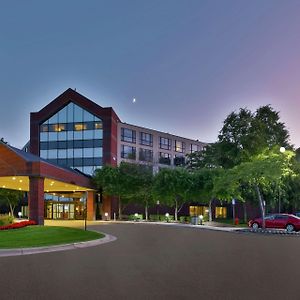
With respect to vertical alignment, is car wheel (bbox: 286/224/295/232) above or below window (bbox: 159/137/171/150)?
below

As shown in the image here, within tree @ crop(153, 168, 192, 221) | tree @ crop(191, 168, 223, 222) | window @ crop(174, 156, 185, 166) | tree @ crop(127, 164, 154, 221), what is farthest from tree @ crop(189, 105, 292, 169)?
window @ crop(174, 156, 185, 166)

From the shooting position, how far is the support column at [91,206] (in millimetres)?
65438

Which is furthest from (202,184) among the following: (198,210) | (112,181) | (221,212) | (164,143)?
(164,143)

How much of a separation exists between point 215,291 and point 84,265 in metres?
5.24

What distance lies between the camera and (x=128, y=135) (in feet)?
257

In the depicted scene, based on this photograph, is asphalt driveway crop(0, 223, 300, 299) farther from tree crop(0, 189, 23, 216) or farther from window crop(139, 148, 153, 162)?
window crop(139, 148, 153, 162)

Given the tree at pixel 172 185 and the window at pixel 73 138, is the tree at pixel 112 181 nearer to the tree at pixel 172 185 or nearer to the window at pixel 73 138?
the tree at pixel 172 185

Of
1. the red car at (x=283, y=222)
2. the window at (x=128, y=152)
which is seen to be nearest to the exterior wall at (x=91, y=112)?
the window at (x=128, y=152)

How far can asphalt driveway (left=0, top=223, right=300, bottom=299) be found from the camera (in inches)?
360

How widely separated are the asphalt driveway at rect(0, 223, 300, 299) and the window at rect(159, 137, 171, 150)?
6848 centimetres

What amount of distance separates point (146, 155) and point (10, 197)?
967 inches

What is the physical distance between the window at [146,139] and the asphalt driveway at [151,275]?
64.1 meters

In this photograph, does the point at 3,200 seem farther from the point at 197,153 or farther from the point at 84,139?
the point at 197,153

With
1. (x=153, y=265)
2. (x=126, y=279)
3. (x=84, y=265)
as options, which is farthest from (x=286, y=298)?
(x=84, y=265)
